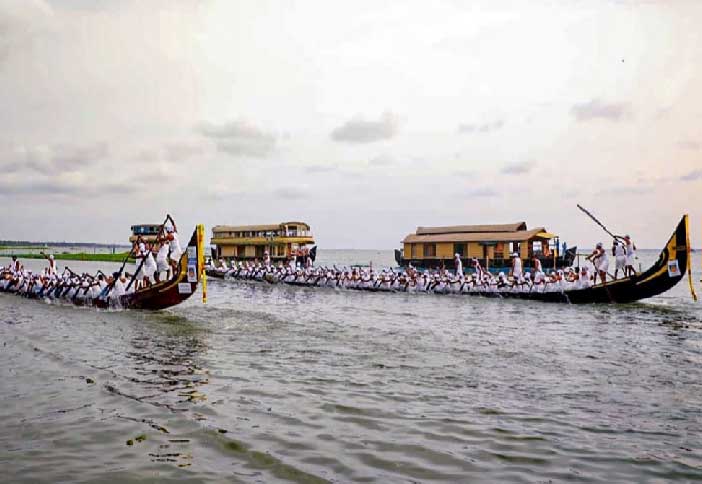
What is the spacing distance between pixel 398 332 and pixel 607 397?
9.38 metres

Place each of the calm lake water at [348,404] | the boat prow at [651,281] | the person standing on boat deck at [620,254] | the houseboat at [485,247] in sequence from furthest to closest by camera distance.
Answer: the houseboat at [485,247] < the person standing on boat deck at [620,254] < the boat prow at [651,281] < the calm lake water at [348,404]

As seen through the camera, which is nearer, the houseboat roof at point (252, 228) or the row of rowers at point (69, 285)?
the row of rowers at point (69, 285)

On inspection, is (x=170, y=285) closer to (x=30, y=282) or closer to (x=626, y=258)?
(x=30, y=282)

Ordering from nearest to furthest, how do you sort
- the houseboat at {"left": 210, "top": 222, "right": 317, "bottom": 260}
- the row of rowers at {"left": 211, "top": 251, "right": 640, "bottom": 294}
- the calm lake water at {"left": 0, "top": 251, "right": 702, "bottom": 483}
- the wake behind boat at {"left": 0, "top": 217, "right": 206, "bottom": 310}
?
the calm lake water at {"left": 0, "top": 251, "right": 702, "bottom": 483} → the wake behind boat at {"left": 0, "top": 217, "right": 206, "bottom": 310} → the row of rowers at {"left": 211, "top": 251, "right": 640, "bottom": 294} → the houseboat at {"left": 210, "top": 222, "right": 317, "bottom": 260}

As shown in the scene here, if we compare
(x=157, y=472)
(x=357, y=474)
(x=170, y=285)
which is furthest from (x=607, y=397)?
(x=170, y=285)

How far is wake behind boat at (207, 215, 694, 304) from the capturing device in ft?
87.1

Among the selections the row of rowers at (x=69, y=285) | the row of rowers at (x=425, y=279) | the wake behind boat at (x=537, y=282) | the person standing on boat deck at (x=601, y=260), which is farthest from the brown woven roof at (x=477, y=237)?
the row of rowers at (x=69, y=285)

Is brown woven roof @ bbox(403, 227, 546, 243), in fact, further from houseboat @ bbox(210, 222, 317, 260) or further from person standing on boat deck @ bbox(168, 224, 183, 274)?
person standing on boat deck @ bbox(168, 224, 183, 274)

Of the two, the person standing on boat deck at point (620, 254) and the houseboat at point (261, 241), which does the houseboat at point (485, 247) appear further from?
the person standing on boat deck at point (620, 254)

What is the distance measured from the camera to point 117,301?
25109mm

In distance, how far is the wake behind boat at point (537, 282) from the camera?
26562 mm

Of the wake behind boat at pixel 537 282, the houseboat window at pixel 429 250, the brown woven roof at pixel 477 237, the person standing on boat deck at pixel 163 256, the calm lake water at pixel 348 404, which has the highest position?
the brown woven roof at pixel 477 237

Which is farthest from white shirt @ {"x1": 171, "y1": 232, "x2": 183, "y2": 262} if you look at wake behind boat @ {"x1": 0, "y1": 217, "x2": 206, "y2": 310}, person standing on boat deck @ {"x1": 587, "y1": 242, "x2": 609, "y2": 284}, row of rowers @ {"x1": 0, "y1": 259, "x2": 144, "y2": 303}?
person standing on boat deck @ {"x1": 587, "y1": 242, "x2": 609, "y2": 284}

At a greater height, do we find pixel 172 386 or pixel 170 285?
pixel 170 285
